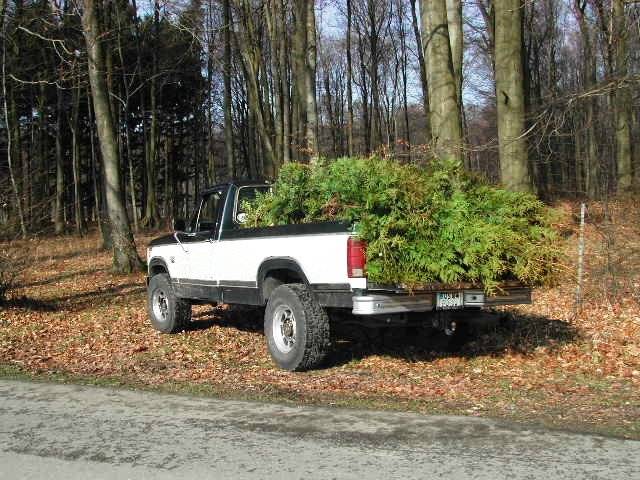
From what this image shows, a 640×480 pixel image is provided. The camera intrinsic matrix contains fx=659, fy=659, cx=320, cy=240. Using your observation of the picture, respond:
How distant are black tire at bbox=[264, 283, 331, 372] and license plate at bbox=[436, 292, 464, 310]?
127cm

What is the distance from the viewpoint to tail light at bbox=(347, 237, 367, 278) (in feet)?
21.0

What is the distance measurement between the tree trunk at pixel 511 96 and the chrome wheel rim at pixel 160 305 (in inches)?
270

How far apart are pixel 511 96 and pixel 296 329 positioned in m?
8.20

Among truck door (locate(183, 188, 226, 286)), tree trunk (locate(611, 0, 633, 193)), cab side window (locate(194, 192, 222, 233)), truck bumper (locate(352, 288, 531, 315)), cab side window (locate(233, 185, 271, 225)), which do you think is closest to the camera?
truck bumper (locate(352, 288, 531, 315))

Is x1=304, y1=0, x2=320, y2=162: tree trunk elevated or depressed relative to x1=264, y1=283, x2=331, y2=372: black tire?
elevated

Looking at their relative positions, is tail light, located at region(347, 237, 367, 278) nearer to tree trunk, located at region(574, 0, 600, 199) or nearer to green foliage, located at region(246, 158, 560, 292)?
green foliage, located at region(246, 158, 560, 292)

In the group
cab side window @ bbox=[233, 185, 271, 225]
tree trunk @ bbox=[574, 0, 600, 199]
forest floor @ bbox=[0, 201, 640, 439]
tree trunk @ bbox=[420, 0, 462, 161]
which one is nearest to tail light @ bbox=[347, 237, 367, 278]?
forest floor @ bbox=[0, 201, 640, 439]

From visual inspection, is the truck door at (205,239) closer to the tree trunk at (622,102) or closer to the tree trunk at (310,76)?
the tree trunk at (622,102)

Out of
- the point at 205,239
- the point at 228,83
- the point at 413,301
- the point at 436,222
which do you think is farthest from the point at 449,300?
the point at 228,83

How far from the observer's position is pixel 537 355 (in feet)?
26.4

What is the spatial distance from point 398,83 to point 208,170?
1569cm

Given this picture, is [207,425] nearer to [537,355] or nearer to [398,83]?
[537,355]

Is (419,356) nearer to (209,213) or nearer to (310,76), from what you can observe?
(209,213)

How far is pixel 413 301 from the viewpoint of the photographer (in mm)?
6551
